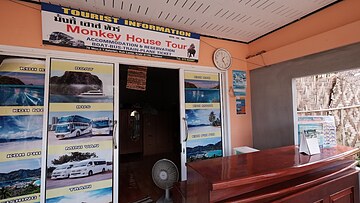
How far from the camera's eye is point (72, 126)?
1.88 metres

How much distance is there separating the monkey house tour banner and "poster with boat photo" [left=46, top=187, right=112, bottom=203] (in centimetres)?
154

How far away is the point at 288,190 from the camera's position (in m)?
1.03

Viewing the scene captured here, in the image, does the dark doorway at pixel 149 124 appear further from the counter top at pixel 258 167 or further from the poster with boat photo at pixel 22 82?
the counter top at pixel 258 167

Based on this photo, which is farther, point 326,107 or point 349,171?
point 326,107

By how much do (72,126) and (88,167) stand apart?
0.47 metres

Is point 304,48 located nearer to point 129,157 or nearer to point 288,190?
point 288,190

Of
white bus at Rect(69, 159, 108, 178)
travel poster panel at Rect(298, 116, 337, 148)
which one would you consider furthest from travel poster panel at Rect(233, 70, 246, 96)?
white bus at Rect(69, 159, 108, 178)

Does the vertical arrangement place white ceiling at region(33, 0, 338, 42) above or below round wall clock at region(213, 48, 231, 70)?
above

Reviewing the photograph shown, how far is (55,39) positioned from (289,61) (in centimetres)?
272

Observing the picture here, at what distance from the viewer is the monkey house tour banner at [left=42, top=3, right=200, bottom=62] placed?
5.95ft

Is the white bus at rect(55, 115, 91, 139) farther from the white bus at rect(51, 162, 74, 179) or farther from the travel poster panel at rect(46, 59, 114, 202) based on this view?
the white bus at rect(51, 162, 74, 179)

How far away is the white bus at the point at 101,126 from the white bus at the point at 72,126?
0.16ft

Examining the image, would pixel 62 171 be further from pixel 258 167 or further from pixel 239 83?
pixel 239 83

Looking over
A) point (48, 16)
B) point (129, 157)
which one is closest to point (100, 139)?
point (48, 16)
